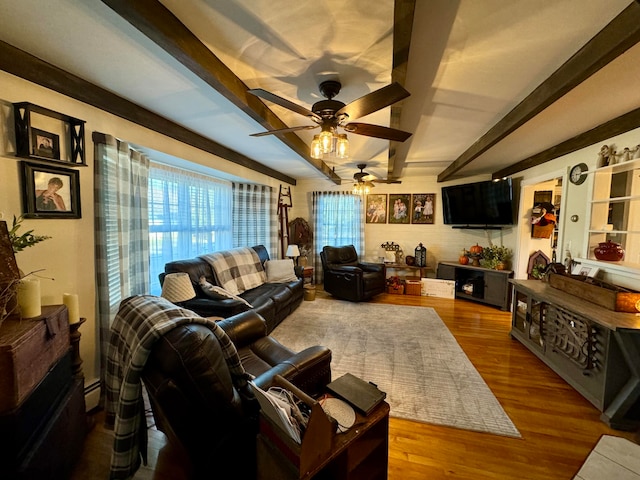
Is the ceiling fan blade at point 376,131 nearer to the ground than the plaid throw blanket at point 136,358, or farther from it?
farther from it

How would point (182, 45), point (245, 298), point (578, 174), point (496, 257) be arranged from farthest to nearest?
point (496, 257) < point (245, 298) < point (578, 174) < point (182, 45)

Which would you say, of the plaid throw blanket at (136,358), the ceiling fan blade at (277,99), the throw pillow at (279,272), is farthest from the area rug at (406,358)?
the ceiling fan blade at (277,99)

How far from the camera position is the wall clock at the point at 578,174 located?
109 inches

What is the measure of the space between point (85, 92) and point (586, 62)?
3109 millimetres

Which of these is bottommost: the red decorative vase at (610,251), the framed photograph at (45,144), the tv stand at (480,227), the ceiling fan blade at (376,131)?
the red decorative vase at (610,251)

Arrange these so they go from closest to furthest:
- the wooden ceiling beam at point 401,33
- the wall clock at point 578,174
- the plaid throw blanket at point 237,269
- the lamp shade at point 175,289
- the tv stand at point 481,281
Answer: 1. the wooden ceiling beam at point 401,33
2. the lamp shade at point 175,289
3. the wall clock at point 578,174
4. the plaid throw blanket at point 237,269
5. the tv stand at point 481,281

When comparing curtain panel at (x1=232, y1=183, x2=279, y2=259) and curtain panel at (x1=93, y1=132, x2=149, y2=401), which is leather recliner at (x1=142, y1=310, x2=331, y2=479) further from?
curtain panel at (x1=232, y1=183, x2=279, y2=259)

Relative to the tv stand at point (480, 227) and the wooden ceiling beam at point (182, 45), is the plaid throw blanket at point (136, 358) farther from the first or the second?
the tv stand at point (480, 227)

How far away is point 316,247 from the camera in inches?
230

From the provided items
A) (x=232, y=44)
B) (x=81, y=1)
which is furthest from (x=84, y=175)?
(x=232, y=44)

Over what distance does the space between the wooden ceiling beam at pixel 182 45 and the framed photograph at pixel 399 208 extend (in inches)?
161

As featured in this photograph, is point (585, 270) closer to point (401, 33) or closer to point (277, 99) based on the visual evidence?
point (401, 33)

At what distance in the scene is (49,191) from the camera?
5.53 ft

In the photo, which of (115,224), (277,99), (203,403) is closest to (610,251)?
(277,99)
